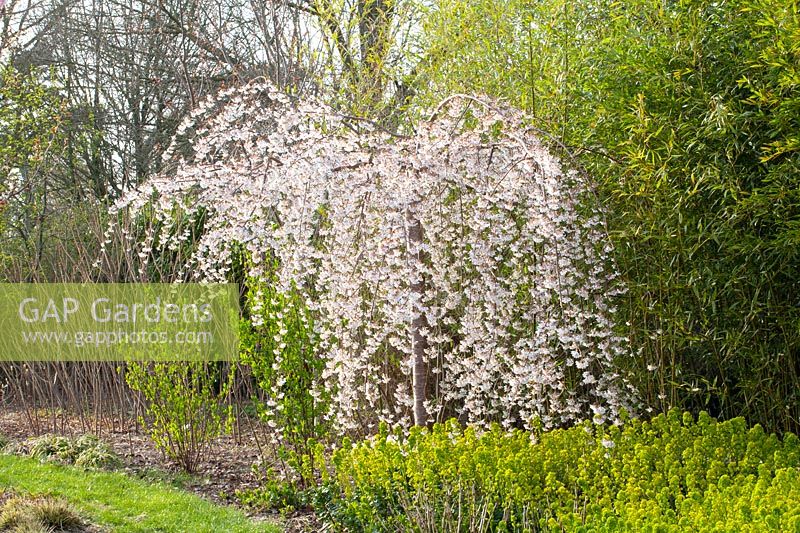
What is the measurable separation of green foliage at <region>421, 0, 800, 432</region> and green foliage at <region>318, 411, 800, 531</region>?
1.23 ft

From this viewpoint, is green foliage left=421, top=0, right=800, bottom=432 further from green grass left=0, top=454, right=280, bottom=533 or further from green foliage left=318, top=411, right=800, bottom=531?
green grass left=0, top=454, right=280, bottom=533

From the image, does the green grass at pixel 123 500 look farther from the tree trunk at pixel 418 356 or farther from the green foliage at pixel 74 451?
the tree trunk at pixel 418 356

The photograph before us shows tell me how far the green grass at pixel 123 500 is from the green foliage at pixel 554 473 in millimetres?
796

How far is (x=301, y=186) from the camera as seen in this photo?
11.6 ft

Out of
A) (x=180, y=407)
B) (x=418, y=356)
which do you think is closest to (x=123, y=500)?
(x=180, y=407)

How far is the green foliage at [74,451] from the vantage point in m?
5.10

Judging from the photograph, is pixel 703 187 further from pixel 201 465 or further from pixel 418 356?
pixel 201 465

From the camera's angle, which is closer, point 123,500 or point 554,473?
point 554,473

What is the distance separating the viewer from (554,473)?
2785mm

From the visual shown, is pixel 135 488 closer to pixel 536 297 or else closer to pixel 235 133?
pixel 235 133

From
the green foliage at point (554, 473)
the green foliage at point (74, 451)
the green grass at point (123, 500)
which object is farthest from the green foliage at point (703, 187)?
the green foliage at point (74, 451)

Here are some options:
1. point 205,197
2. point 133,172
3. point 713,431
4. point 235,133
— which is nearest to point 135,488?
point 205,197

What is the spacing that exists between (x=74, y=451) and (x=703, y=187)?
421cm

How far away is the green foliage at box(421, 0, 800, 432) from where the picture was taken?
9.80 ft
